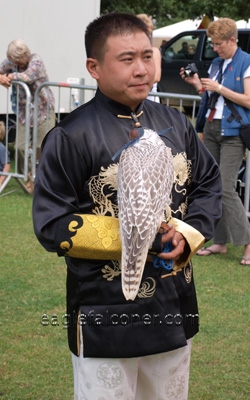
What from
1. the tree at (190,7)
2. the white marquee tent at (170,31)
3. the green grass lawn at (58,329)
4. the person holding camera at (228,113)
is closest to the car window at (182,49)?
the tree at (190,7)

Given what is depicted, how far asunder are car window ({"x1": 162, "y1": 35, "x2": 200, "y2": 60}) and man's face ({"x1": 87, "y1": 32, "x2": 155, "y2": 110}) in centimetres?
1822

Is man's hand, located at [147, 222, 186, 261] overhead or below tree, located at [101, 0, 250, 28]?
overhead

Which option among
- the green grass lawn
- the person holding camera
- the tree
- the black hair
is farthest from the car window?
the black hair

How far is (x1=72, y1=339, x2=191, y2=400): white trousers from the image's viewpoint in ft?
8.88

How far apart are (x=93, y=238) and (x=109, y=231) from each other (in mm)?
60

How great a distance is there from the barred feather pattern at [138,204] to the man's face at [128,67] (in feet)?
0.77

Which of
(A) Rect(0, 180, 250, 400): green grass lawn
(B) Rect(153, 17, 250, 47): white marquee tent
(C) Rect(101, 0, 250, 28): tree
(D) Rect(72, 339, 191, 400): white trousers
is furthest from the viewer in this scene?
(B) Rect(153, 17, 250, 47): white marquee tent

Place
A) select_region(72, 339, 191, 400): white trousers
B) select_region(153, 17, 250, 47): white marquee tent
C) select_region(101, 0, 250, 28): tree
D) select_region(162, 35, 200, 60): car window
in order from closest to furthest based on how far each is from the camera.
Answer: select_region(72, 339, 191, 400): white trousers → select_region(101, 0, 250, 28): tree → select_region(162, 35, 200, 60): car window → select_region(153, 17, 250, 47): white marquee tent

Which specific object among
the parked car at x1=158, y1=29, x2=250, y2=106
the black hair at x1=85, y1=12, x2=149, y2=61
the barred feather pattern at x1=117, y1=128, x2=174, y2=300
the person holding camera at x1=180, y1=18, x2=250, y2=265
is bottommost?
the parked car at x1=158, y1=29, x2=250, y2=106

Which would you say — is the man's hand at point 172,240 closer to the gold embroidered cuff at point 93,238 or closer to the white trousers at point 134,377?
the gold embroidered cuff at point 93,238

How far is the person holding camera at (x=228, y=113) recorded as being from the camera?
22.6 feet

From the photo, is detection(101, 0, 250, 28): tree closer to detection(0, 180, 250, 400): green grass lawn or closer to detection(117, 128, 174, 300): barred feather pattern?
detection(0, 180, 250, 400): green grass lawn

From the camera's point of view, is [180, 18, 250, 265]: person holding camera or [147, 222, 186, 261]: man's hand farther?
[180, 18, 250, 265]: person holding camera

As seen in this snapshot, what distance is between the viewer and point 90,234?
260 centimetres
